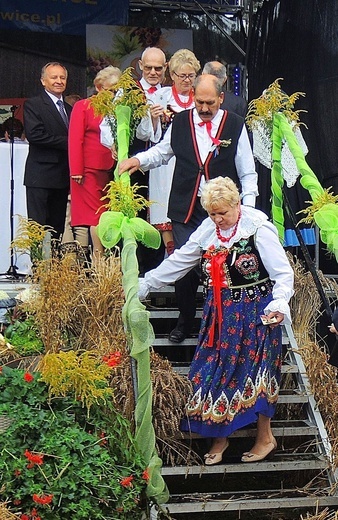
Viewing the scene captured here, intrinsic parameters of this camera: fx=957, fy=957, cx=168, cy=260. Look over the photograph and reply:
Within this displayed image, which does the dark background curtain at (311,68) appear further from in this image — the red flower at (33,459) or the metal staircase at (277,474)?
the red flower at (33,459)

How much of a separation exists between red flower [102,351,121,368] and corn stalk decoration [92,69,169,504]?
4.8 inches

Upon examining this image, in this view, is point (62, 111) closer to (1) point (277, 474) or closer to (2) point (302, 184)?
(2) point (302, 184)

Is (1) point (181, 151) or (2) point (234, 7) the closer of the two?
(1) point (181, 151)

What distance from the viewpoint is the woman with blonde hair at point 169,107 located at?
21.4 feet

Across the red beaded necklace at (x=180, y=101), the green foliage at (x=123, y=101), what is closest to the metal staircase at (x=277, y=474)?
the green foliage at (x=123, y=101)

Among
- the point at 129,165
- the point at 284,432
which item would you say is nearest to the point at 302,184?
the point at 129,165

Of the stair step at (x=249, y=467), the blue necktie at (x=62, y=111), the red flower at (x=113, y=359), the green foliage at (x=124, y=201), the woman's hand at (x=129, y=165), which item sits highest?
the blue necktie at (x=62, y=111)

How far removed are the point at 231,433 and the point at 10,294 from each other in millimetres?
2420

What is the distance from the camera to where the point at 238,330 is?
5.32 metres

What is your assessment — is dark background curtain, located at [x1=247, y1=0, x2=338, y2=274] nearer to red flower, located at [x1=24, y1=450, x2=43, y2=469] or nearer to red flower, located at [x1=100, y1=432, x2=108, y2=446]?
red flower, located at [x1=100, y1=432, x2=108, y2=446]

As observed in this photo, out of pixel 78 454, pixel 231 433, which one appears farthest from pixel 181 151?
pixel 78 454

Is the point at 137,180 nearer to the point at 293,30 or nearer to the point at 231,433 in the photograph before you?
the point at 231,433

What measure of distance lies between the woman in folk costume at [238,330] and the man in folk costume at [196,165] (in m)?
0.56

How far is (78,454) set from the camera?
4.48 m
